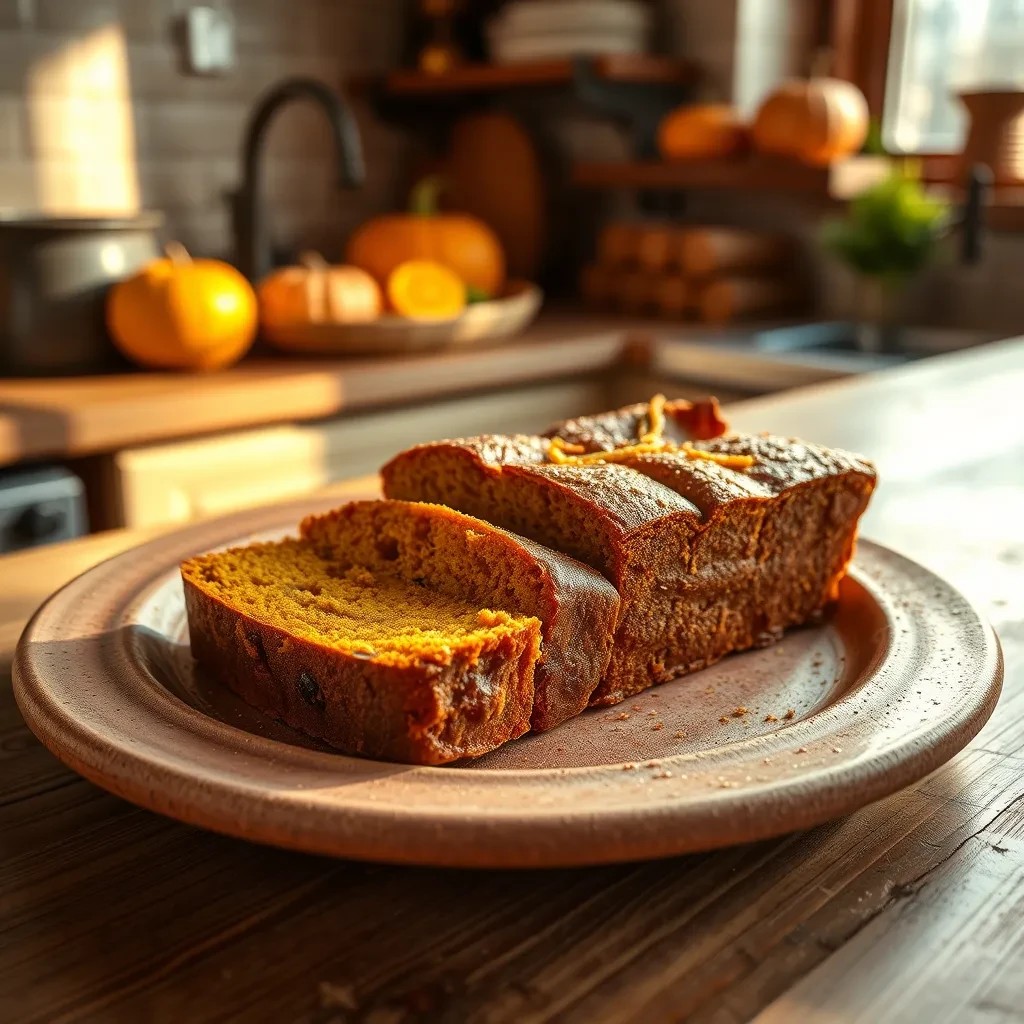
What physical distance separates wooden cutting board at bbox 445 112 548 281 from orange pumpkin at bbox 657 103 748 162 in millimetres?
463

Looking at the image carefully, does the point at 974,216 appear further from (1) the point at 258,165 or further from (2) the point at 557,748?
(2) the point at 557,748

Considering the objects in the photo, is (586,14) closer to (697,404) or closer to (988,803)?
(697,404)

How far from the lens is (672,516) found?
79cm

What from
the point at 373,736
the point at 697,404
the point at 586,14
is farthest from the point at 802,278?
the point at 373,736

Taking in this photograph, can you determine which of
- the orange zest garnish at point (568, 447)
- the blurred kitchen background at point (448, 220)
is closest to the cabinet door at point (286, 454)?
the blurred kitchen background at point (448, 220)

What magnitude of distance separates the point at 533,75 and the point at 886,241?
3.21 feet

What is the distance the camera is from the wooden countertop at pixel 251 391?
1.87 meters

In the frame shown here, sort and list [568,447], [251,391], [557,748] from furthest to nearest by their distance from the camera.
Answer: [251,391], [568,447], [557,748]

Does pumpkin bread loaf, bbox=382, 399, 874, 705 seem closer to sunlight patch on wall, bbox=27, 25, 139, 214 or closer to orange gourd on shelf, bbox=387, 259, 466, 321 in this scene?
orange gourd on shelf, bbox=387, 259, 466, 321

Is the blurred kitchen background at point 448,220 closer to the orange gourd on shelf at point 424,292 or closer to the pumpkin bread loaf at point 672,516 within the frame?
the orange gourd on shelf at point 424,292

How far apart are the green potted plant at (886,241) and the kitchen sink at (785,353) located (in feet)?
0.20

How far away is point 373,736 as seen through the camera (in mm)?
610

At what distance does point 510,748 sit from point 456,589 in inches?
4.4

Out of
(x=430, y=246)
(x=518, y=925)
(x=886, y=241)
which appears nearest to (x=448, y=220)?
(x=430, y=246)
